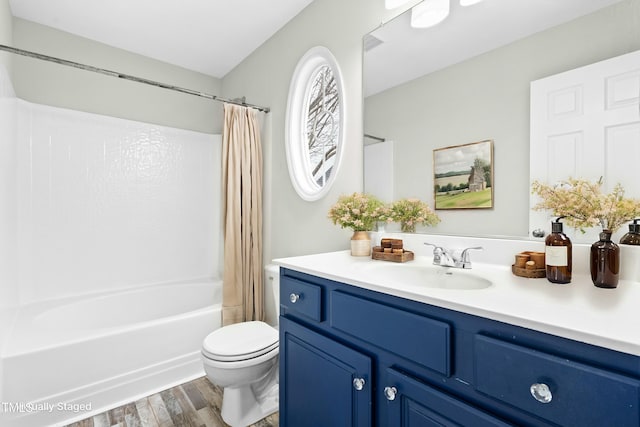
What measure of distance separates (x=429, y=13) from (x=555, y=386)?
58.4 inches

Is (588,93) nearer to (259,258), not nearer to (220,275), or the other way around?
(259,258)

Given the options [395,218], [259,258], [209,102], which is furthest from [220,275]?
[395,218]

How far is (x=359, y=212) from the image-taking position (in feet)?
5.03

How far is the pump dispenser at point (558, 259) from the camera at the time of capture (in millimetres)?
921

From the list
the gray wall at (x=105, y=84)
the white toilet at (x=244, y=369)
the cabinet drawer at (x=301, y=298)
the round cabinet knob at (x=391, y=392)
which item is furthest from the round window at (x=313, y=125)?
the gray wall at (x=105, y=84)

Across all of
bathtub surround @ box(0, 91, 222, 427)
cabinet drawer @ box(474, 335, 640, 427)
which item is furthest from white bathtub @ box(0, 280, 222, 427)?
cabinet drawer @ box(474, 335, 640, 427)

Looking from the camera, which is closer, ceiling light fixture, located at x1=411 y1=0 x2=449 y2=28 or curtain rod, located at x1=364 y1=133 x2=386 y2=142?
ceiling light fixture, located at x1=411 y1=0 x2=449 y2=28

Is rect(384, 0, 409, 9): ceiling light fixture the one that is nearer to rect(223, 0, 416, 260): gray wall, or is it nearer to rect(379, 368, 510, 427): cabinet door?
rect(223, 0, 416, 260): gray wall

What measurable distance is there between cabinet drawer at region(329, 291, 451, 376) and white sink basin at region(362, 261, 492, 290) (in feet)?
0.54

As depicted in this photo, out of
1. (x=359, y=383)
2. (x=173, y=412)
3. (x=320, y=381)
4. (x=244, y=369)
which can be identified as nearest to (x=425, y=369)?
(x=359, y=383)

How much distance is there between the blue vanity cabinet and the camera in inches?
22.5

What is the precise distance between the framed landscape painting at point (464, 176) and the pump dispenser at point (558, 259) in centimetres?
32

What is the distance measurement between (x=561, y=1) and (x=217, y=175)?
8.92ft

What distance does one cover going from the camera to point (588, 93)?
1.00m
